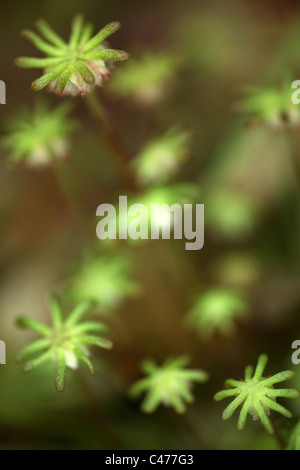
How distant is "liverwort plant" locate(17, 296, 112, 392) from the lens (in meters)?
1.22

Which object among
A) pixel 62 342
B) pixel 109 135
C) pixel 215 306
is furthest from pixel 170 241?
pixel 62 342

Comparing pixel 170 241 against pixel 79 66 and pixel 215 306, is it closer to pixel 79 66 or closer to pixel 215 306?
pixel 215 306

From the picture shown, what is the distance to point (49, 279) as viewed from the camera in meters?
2.57

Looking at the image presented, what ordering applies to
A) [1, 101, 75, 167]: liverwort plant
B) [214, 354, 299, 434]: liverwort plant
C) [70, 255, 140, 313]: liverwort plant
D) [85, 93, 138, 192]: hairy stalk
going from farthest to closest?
[70, 255, 140, 313]: liverwort plant, [1, 101, 75, 167]: liverwort plant, [85, 93, 138, 192]: hairy stalk, [214, 354, 299, 434]: liverwort plant

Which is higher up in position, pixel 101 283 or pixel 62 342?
pixel 101 283

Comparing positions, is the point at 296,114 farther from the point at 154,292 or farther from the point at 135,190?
the point at 154,292

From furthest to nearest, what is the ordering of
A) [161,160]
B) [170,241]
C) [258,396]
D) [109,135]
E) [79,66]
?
[170,241] → [161,160] → [109,135] → [79,66] → [258,396]

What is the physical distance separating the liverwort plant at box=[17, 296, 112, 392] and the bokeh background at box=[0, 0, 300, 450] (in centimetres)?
22

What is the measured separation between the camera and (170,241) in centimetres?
221

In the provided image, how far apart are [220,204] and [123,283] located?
1.89ft

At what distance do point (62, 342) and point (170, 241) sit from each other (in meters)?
0.96

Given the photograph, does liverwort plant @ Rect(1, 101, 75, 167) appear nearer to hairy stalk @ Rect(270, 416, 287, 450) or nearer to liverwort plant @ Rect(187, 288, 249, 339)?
liverwort plant @ Rect(187, 288, 249, 339)

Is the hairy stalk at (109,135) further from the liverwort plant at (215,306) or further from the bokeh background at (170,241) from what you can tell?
the liverwort plant at (215,306)

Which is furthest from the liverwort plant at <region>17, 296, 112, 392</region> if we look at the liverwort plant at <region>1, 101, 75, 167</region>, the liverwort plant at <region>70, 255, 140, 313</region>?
the liverwort plant at <region>1, 101, 75, 167</region>
